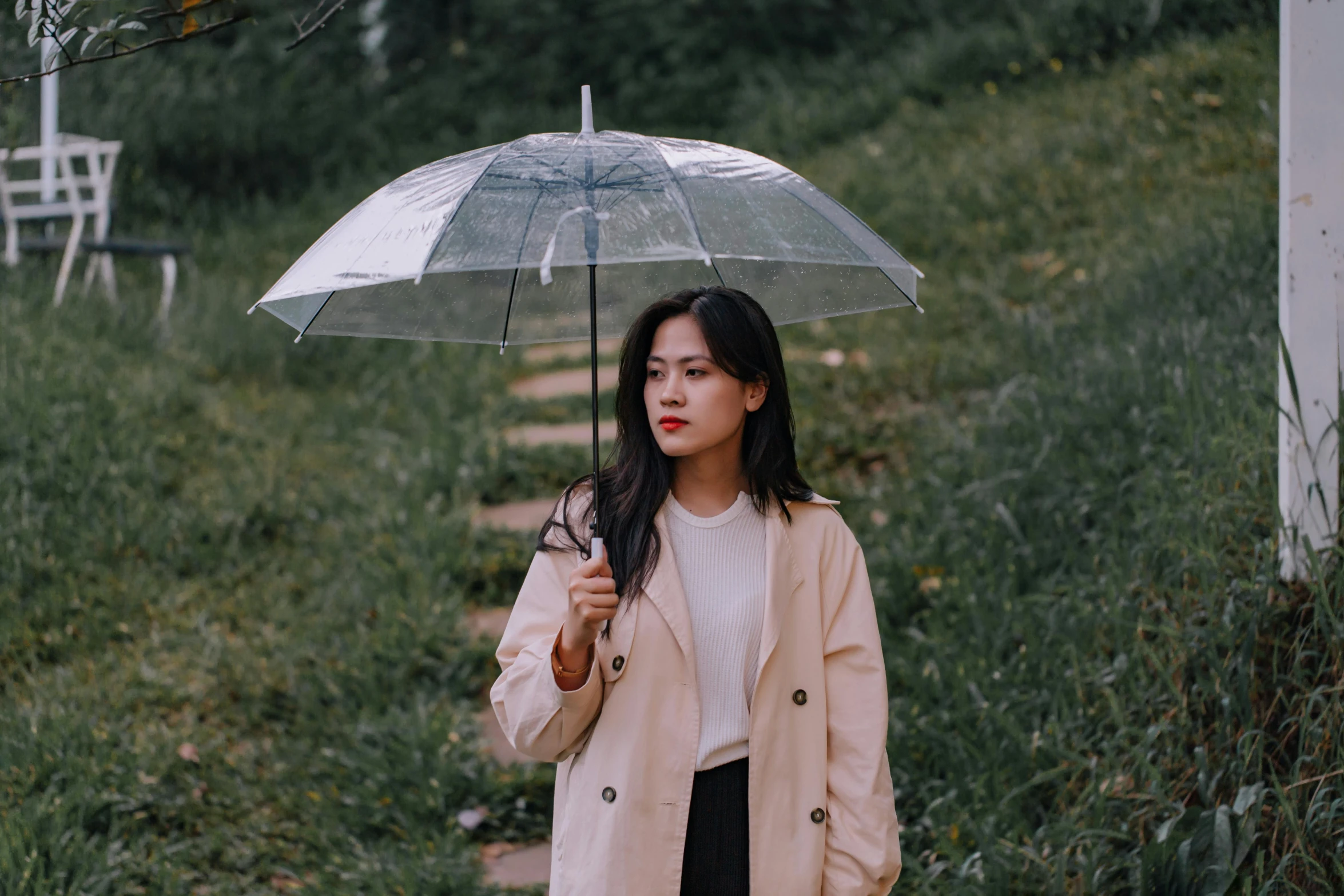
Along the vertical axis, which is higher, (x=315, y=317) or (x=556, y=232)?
(x=556, y=232)

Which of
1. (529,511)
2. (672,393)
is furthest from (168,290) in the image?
(672,393)

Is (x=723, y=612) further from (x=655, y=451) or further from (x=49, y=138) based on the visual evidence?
(x=49, y=138)

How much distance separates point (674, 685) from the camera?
78.6 inches

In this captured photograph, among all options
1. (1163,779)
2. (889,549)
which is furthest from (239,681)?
(1163,779)

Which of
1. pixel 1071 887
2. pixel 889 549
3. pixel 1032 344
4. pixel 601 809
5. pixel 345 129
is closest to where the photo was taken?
pixel 601 809

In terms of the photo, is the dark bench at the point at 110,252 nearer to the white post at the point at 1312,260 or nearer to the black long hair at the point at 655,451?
the black long hair at the point at 655,451

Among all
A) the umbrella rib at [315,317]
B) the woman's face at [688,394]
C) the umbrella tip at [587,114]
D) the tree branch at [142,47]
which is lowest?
the woman's face at [688,394]

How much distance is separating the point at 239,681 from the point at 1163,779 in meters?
3.04

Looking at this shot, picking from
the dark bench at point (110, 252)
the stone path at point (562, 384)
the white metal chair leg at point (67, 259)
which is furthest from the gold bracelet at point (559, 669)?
the dark bench at point (110, 252)

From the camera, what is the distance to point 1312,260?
3.10 metres

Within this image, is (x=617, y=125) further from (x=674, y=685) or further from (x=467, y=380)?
(x=674, y=685)

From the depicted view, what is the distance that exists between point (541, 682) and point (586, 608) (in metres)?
0.17

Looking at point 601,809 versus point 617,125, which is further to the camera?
point 617,125

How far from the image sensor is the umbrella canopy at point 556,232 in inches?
73.9
